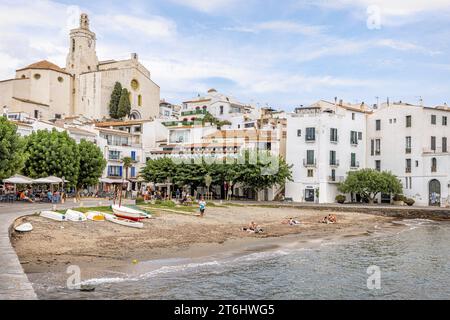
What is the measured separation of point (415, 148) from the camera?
67.6 m

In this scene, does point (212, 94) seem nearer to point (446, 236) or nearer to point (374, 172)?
point (374, 172)

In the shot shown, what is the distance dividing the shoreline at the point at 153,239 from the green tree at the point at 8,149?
511 inches

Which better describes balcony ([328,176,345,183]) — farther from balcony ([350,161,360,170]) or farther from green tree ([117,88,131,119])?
green tree ([117,88,131,119])

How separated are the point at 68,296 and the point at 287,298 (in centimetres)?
759

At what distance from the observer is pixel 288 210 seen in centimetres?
5591

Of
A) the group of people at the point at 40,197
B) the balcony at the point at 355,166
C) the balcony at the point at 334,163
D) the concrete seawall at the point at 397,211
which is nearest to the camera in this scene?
the group of people at the point at 40,197

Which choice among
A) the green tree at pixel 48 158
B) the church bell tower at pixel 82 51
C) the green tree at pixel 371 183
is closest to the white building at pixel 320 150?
the green tree at pixel 371 183

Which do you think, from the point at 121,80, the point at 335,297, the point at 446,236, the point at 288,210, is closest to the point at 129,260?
the point at 335,297

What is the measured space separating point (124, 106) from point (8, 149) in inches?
2677

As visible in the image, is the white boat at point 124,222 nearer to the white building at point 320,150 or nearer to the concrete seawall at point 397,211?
the concrete seawall at point 397,211

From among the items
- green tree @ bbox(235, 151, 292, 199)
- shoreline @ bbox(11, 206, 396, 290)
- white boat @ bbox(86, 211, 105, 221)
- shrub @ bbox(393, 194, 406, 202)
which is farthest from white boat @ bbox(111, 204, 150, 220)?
shrub @ bbox(393, 194, 406, 202)

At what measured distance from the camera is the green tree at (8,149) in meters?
41.5
